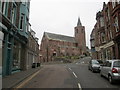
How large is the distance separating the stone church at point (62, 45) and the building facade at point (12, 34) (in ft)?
182

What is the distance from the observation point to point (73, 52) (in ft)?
294

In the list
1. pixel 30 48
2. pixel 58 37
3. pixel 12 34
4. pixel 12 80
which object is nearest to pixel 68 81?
pixel 12 80

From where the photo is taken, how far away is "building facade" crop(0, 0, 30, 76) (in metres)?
12.2

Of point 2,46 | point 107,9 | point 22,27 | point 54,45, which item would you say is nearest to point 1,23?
point 2,46

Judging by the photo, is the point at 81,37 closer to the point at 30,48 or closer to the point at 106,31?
the point at 106,31

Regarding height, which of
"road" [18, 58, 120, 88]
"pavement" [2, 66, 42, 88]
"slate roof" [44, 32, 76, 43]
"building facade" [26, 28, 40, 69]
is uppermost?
"slate roof" [44, 32, 76, 43]

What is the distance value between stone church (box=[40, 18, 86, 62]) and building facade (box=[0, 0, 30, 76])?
55362 millimetres

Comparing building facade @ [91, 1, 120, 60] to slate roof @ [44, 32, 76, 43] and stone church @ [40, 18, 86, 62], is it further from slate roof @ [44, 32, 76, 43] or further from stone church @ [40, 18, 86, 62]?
slate roof @ [44, 32, 76, 43]

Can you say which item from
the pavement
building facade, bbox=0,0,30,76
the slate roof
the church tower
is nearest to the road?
the pavement

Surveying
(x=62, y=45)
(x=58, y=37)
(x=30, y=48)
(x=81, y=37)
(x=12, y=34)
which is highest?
(x=81, y=37)

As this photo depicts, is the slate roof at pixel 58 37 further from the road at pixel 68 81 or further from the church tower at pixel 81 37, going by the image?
the road at pixel 68 81

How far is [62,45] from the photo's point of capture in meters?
85.8

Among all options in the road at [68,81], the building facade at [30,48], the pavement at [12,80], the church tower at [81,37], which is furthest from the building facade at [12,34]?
the church tower at [81,37]

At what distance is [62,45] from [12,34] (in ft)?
237
